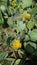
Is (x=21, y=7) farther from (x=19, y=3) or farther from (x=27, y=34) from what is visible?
(x=27, y=34)

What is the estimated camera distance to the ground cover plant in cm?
201

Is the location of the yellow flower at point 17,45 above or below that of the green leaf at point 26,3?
below

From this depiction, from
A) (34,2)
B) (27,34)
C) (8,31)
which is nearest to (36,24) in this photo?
(27,34)

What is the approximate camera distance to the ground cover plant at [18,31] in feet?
6.59

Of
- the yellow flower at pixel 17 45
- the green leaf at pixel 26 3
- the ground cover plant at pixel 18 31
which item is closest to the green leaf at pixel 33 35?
the ground cover plant at pixel 18 31

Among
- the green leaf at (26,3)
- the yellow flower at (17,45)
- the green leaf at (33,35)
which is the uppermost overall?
the green leaf at (26,3)

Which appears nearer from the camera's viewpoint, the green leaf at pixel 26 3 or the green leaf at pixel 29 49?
the green leaf at pixel 29 49

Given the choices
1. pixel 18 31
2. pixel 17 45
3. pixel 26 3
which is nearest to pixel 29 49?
pixel 17 45

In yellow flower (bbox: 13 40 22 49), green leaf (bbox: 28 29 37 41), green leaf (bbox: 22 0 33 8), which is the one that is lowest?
yellow flower (bbox: 13 40 22 49)

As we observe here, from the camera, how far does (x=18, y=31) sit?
2277mm

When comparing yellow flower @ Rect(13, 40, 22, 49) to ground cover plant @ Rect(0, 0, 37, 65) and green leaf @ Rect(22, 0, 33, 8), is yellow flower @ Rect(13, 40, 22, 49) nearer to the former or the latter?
ground cover plant @ Rect(0, 0, 37, 65)

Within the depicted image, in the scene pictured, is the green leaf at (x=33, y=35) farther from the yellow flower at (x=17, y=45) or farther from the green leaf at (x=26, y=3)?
the green leaf at (x=26, y=3)

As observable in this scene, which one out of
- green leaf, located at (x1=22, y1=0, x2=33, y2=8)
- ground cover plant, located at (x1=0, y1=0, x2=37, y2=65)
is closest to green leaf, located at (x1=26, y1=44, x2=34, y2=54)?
ground cover plant, located at (x1=0, y1=0, x2=37, y2=65)

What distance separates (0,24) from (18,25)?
23 cm
